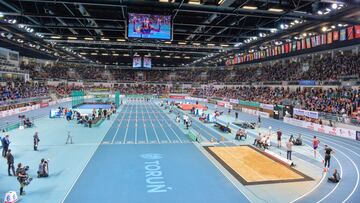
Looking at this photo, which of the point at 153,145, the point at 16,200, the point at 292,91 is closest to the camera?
the point at 16,200

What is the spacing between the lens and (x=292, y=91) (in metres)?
43.5

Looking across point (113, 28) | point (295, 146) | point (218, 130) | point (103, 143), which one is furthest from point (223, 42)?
point (103, 143)

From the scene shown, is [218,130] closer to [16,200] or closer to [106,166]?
[106,166]

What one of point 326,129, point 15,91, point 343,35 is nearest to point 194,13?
point 343,35

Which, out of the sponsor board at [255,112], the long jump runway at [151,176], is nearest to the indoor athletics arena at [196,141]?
the long jump runway at [151,176]

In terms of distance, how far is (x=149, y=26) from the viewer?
17.5 metres

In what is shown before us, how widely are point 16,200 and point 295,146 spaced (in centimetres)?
1914

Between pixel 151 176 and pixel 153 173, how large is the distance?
472 millimetres

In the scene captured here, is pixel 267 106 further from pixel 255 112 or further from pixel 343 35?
pixel 343 35

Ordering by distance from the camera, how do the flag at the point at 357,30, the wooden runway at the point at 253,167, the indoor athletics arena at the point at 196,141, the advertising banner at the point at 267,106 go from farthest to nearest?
the advertising banner at the point at 267,106 → the flag at the point at 357,30 → the wooden runway at the point at 253,167 → the indoor athletics arena at the point at 196,141

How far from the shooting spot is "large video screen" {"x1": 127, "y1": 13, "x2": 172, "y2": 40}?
56.8 ft

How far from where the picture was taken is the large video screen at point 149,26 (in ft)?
56.8

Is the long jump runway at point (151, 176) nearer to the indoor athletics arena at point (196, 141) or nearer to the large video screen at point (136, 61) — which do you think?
the indoor athletics arena at point (196, 141)

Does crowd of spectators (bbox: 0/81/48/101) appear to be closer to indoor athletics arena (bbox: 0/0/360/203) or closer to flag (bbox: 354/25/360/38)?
indoor athletics arena (bbox: 0/0/360/203)
